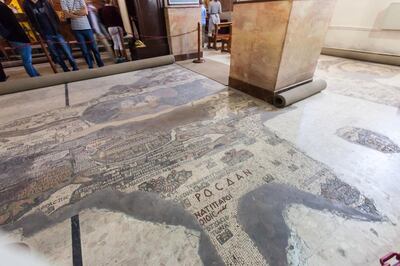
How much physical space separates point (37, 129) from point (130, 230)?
2.10 metres

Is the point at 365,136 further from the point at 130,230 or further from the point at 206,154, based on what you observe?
the point at 130,230

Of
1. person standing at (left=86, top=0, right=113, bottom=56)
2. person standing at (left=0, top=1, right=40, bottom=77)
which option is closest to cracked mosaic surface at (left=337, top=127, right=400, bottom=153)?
person standing at (left=0, top=1, right=40, bottom=77)

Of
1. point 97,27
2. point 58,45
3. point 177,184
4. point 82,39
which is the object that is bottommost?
point 177,184

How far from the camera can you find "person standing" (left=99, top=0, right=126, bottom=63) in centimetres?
504

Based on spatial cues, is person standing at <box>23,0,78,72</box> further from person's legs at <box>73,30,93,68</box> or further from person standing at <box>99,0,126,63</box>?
person standing at <box>99,0,126,63</box>

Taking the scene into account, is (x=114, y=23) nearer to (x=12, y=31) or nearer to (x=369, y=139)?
(x=12, y=31)

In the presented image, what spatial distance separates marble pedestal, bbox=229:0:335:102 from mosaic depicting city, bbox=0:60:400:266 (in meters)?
0.55

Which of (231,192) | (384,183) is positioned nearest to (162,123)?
(231,192)

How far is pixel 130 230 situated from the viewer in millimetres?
1276

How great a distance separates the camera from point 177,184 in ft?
5.26

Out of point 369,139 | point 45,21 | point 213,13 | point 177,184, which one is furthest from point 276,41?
point 213,13

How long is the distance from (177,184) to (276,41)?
7.37ft

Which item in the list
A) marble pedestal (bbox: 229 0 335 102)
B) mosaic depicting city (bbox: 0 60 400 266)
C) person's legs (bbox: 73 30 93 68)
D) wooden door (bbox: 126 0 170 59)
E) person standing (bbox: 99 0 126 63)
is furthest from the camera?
person standing (bbox: 99 0 126 63)

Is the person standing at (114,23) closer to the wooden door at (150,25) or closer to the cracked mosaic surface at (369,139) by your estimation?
the wooden door at (150,25)
